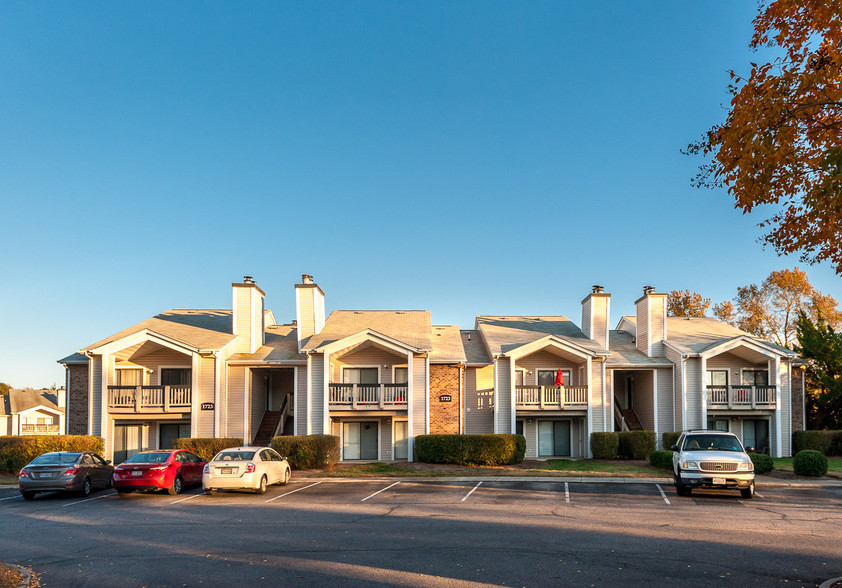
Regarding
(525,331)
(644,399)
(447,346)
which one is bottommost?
(644,399)

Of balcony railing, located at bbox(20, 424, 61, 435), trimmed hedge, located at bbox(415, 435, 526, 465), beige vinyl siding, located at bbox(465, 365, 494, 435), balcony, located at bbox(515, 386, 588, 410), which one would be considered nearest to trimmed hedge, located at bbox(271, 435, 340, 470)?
trimmed hedge, located at bbox(415, 435, 526, 465)

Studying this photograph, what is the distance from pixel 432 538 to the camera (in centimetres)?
1279

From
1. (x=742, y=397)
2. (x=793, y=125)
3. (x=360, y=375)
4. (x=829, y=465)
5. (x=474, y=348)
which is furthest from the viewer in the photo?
(x=474, y=348)

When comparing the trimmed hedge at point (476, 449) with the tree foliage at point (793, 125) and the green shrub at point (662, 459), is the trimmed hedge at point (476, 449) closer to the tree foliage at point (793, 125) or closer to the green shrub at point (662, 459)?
the green shrub at point (662, 459)

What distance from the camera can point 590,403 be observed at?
105ft

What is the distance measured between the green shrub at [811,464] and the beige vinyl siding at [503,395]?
457 inches

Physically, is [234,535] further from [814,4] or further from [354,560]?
[814,4]

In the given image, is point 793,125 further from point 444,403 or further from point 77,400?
point 77,400

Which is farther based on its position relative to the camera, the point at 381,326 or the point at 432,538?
the point at 381,326

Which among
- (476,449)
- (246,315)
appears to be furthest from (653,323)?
(246,315)

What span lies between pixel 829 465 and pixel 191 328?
2811cm

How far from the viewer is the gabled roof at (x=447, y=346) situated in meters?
31.3

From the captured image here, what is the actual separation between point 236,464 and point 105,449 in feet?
44.8

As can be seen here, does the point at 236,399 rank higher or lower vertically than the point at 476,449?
higher
